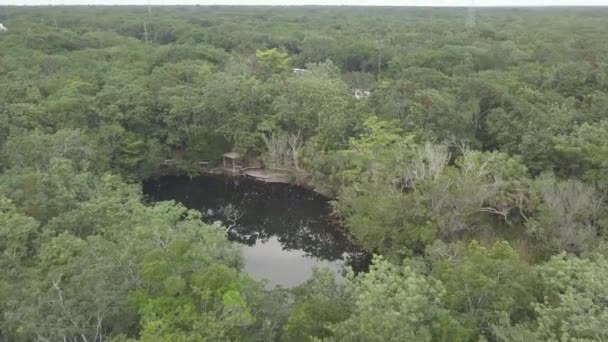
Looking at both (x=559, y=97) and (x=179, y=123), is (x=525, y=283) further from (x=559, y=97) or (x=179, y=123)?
(x=179, y=123)

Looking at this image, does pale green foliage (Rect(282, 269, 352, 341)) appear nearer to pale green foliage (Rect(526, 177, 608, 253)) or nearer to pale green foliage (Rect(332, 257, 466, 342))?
pale green foliage (Rect(332, 257, 466, 342))

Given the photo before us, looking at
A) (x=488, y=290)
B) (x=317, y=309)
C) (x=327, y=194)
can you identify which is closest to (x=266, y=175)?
(x=327, y=194)

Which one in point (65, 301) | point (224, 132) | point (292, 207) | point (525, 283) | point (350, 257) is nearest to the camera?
point (65, 301)

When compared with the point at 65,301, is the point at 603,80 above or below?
above

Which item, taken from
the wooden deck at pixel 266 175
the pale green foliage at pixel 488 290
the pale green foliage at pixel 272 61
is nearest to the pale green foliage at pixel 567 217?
the pale green foliage at pixel 488 290

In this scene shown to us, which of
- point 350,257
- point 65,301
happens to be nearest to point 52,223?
point 65,301
